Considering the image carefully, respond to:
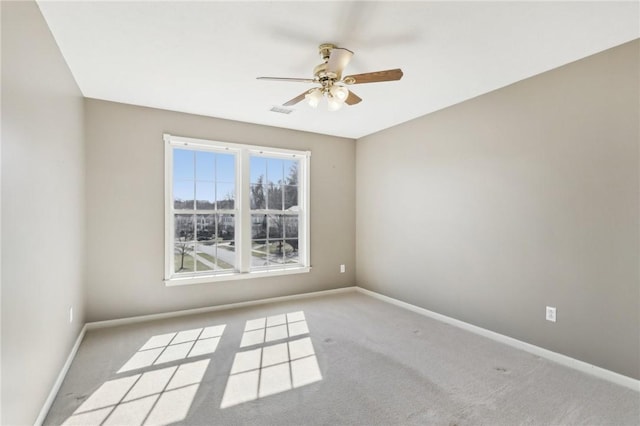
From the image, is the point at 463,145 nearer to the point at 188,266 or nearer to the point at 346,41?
the point at 346,41

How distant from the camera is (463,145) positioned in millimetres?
3609

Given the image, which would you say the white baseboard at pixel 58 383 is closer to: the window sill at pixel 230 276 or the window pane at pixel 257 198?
the window sill at pixel 230 276

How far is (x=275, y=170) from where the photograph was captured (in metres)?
4.75

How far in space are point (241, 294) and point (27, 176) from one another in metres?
2.92

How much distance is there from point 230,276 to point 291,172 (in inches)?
69.6

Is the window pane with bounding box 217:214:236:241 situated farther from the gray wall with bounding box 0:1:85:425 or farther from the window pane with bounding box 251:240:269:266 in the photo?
the gray wall with bounding box 0:1:85:425

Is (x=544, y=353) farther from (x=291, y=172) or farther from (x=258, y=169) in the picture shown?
(x=258, y=169)

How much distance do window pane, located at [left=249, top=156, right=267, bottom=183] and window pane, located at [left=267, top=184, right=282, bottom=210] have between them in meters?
0.18

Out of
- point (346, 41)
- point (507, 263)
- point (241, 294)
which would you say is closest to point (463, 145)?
point (507, 263)

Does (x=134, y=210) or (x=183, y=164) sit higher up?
(x=183, y=164)

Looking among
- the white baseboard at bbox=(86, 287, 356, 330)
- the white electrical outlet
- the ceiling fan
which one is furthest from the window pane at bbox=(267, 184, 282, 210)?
the white electrical outlet

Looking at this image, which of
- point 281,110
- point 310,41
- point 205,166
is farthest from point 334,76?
point 205,166

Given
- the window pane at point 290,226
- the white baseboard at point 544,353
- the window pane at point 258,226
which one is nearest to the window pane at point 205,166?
the window pane at point 258,226

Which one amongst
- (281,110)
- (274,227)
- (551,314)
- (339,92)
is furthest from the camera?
(274,227)
